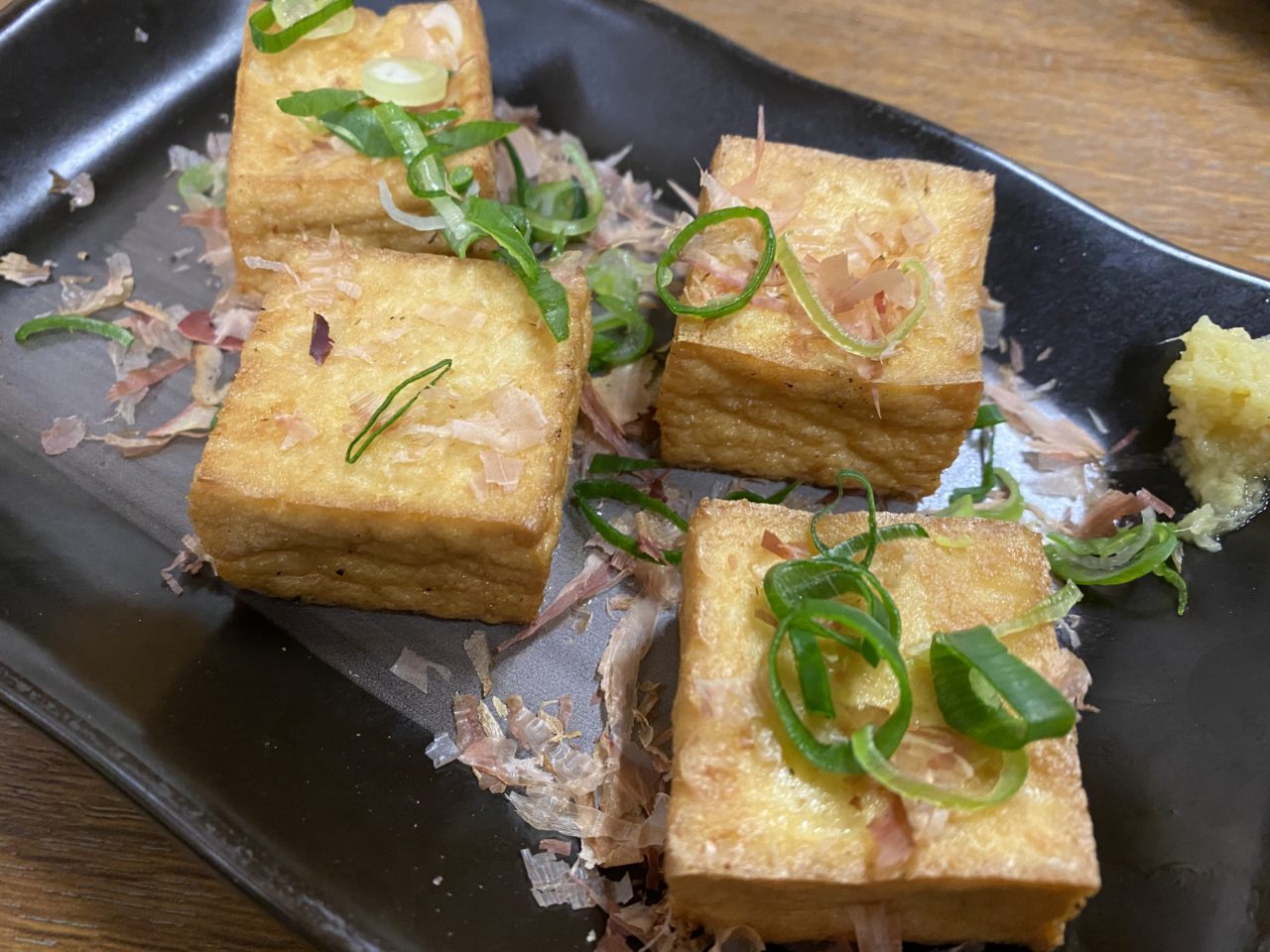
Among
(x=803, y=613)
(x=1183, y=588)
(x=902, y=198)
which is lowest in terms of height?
(x=1183, y=588)

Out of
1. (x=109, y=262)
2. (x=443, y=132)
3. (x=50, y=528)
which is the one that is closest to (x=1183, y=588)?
(x=443, y=132)

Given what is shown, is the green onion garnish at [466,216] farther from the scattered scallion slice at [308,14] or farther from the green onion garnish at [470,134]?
the scattered scallion slice at [308,14]

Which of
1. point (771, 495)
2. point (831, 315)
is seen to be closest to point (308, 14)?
point (831, 315)

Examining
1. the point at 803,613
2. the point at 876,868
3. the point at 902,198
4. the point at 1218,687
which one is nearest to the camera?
the point at 876,868

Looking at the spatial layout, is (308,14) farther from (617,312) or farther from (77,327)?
(617,312)

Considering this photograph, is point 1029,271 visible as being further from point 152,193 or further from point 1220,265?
point 152,193

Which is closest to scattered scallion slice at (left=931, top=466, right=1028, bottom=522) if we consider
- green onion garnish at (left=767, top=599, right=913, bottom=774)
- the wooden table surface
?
green onion garnish at (left=767, top=599, right=913, bottom=774)

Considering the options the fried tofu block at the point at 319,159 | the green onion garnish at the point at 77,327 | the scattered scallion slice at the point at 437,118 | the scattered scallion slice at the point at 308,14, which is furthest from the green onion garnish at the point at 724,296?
the green onion garnish at the point at 77,327
